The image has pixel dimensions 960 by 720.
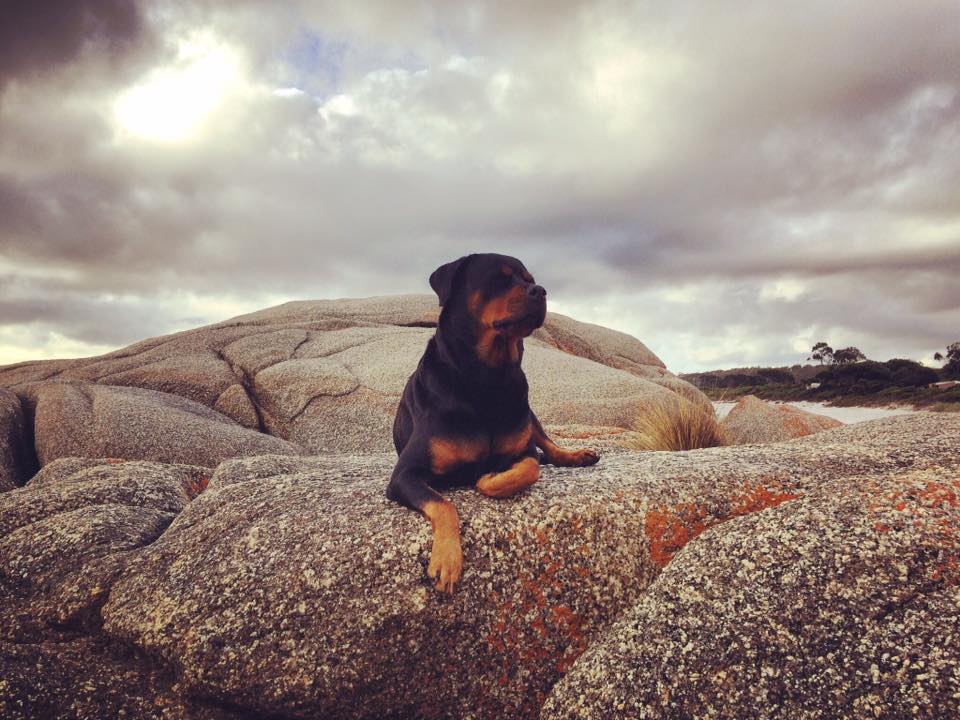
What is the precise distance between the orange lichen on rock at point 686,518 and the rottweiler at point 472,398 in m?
1.01

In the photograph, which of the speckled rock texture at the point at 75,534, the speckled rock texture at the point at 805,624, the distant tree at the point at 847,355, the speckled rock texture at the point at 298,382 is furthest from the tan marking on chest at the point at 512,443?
the distant tree at the point at 847,355

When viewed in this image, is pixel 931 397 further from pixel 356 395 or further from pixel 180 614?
pixel 180 614

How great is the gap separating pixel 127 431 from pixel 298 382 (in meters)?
4.17

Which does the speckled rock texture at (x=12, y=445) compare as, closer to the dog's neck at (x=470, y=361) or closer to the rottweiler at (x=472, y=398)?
the rottweiler at (x=472, y=398)

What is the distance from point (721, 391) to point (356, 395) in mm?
60652

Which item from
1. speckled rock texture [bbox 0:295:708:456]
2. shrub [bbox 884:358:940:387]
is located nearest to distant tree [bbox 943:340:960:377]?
shrub [bbox 884:358:940:387]

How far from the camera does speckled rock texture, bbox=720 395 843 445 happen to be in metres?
13.3

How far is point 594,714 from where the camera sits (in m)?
3.75

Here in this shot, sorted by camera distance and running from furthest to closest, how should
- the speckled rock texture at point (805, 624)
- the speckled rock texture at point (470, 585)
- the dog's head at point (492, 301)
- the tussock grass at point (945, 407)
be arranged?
the tussock grass at point (945, 407) < the dog's head at point (492, 301) < the speckled rock texture at point (470, 585) < the speckled rock texture at point (805, 624)

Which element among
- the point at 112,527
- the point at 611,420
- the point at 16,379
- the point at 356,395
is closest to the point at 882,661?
the point at 112,527

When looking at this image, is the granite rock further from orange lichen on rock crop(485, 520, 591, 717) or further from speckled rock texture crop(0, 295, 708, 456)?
orange lichen on rock crop(485, 520, 591, 717)

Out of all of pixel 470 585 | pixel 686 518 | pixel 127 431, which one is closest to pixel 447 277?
pixel 470 585

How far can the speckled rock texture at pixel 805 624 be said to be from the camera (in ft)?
10.9

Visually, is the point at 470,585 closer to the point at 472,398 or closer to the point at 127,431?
the point at 472,398
